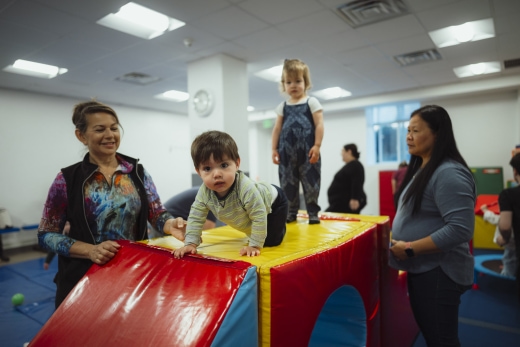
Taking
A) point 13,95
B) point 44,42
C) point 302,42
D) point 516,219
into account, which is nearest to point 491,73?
point 302,42

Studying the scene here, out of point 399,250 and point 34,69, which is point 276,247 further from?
point 34,69

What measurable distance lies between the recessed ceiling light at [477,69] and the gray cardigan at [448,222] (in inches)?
240

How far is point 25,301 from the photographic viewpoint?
368 centimetres

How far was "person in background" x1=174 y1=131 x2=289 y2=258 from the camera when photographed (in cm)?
134

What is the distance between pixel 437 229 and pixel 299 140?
1010 millimetres

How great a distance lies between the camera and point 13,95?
22.5 feet

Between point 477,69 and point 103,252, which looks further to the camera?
point 477,69

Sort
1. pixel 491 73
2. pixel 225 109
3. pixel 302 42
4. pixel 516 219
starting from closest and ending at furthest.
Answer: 1. pixel 516 219
2. pixel 302 42
3. pixel 225 109
4. pixel 491 73

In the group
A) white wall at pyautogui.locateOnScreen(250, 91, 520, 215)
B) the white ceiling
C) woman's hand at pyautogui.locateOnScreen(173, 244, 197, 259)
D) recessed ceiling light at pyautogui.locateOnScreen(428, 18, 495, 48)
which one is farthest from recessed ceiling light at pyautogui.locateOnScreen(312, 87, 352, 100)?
woman's hand at pyautogui.locateOnScreen(173, 244, 197, 259)

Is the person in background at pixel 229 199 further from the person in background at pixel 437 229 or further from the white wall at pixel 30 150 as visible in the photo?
the white wall at pixel 30 150

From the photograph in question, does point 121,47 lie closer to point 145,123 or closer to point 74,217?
point 74,217

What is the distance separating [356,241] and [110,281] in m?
1.17

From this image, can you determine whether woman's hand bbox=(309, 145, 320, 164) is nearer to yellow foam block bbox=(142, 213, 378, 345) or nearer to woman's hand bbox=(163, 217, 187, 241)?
yellow foam block bbox=(142, 213, 378, 345)

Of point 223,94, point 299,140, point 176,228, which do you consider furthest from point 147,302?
point 223,94
